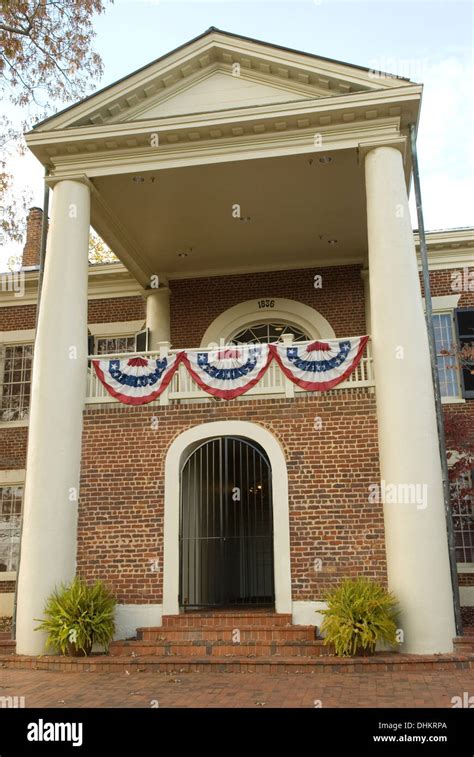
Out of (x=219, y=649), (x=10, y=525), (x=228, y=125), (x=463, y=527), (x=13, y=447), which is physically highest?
(x=228, y=125)

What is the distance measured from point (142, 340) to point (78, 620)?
7.37m

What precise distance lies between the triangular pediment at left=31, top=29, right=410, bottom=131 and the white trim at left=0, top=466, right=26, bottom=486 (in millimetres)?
8169

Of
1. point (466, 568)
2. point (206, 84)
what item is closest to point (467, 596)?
point (466, 568)

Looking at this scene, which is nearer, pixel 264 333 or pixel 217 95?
pixel 217 95

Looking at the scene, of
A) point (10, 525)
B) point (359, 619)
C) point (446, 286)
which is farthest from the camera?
point (10, 525)

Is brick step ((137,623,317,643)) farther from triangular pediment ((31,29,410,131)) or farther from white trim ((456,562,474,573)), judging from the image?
triangular pediment ((31,29,410,131))

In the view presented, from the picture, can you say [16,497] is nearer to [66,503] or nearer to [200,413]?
[66,503]

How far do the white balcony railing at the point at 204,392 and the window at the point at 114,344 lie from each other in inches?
186

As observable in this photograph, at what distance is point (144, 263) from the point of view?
16.9 meters

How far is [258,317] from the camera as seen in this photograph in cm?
1673

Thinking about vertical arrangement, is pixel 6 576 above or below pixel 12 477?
below

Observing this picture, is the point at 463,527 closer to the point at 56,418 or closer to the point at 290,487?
the point at 290,487
